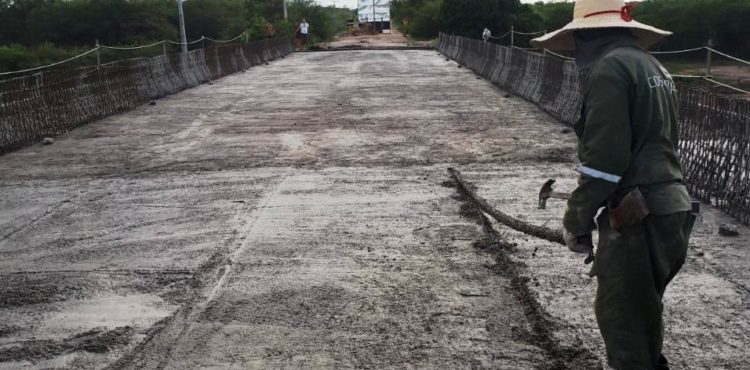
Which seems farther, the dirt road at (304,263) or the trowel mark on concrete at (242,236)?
the trowel mark on concrete at (242,236)

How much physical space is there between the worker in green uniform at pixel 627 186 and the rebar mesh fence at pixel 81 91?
1003cm

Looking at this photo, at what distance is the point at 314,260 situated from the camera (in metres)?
5.93

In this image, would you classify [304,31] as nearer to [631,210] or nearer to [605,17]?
[605,17]

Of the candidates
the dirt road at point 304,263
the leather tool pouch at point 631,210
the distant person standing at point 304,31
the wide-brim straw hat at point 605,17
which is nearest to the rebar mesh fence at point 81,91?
the dirt road at point 304,263

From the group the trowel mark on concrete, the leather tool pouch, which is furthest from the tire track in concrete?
the leather tool pouch

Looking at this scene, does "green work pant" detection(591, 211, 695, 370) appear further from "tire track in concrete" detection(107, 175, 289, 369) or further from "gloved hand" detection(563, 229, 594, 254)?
"tire track in concrete" detection(107, 175, 289, 369)

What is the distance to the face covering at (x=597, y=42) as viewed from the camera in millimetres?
3276

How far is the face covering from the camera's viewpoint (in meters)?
3.28

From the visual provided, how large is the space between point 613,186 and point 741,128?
4.58 metres

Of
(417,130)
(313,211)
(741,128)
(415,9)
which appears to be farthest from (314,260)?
(415,9)

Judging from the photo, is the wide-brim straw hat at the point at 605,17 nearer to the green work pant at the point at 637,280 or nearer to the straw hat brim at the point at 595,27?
the straw hat brim at the point at 595,27

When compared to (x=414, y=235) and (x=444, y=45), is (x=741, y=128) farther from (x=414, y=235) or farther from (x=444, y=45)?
(x=444, y=45)

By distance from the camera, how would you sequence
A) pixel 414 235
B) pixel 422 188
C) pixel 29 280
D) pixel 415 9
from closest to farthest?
pixel 29 280, pixel 414 235, pixel 422 188, pixel 415 9

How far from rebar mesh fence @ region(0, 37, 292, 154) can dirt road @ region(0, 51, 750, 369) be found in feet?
2.28
